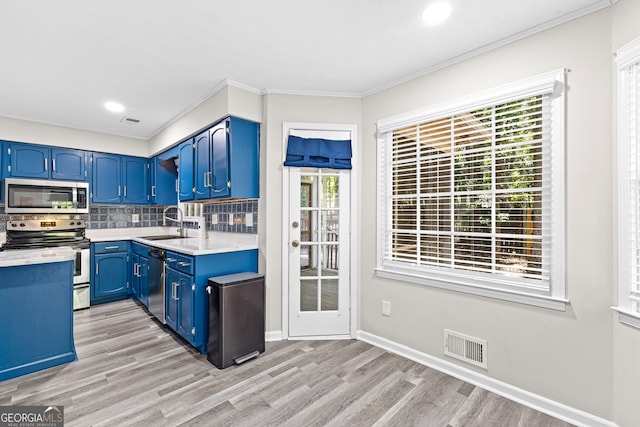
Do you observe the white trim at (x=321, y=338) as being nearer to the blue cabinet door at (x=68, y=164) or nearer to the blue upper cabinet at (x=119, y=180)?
the blue upper cabinet at (x=119, y=180)

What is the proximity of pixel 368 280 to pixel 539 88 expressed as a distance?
1981mm

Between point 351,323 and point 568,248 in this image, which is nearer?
point 568,248

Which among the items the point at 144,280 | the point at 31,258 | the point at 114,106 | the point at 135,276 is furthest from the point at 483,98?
the point at 135,276

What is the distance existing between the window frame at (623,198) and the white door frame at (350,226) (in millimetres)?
1823

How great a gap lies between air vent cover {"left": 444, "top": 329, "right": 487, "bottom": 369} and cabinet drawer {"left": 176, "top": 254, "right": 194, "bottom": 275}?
2160 mm

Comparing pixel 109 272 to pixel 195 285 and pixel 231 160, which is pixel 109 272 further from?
pixel 231 160

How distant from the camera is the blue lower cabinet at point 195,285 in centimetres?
259

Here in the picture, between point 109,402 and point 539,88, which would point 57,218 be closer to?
point 109,402

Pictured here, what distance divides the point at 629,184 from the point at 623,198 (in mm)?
77

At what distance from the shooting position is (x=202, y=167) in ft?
10.7

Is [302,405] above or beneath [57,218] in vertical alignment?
beneath

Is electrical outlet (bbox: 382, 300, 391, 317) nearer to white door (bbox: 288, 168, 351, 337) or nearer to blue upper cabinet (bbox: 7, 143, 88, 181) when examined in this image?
white door (bbox: 288, 168, 351, 337)

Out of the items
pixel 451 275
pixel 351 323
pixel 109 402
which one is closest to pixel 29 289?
pixel 109 402

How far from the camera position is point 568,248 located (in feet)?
6.00
